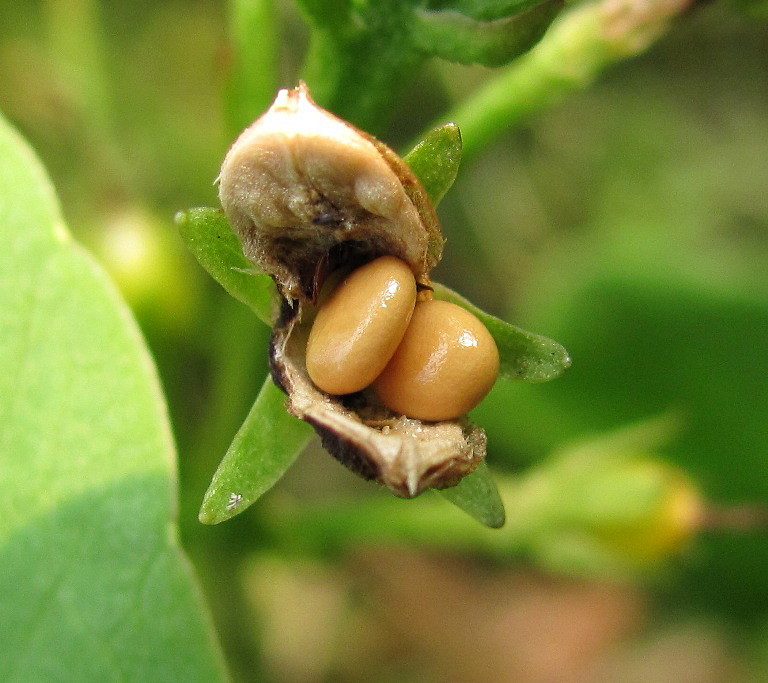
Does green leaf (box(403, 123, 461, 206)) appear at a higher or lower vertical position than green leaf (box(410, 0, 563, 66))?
lower

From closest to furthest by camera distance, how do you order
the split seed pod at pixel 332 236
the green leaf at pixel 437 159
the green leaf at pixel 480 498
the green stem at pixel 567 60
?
1. the split seed pod at pixel 332 236
2. the green leaf at pixel 437 159
3. the green leaf at pixel 480 498
4. the green stem at pixel 567 60

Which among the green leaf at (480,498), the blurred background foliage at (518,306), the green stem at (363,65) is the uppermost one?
the green stem at (363,65)

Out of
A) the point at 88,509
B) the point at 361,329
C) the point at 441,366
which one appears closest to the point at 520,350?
the point at 441,366

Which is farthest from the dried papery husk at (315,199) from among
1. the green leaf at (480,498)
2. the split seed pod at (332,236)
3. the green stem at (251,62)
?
the green stem at (251,62)

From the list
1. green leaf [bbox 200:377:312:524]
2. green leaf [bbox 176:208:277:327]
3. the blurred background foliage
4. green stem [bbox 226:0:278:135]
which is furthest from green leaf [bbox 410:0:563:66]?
the blurred background foliage

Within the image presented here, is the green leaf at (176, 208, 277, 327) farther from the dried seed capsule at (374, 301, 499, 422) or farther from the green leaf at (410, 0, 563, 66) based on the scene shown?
the green leaf at (410, 0, 563, 66)

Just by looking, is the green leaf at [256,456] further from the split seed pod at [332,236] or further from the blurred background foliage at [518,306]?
the blurred background foliage at [518,306]

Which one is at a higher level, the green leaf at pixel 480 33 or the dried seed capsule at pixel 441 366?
the green leaf at pixel 480 33
